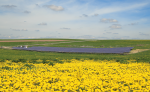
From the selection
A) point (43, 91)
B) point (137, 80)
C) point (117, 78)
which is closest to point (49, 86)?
point (43, 91)

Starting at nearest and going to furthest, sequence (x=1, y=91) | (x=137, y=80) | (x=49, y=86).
→ (x=1, y=91)
(x=49, y=86)
(x=137, y=80)

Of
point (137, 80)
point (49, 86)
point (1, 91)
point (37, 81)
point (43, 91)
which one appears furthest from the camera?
point (137, 80)

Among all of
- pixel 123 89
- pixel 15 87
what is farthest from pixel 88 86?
pixel 15 87

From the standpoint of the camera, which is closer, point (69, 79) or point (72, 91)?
point (72, 91)

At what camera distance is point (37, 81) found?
24.7 feet

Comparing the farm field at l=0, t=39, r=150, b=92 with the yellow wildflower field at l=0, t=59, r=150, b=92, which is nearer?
the yellow wildflower field at l=0, t=59, r=150, b=92

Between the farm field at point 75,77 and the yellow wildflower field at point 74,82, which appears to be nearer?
the yellow wildflower field at point 74,82

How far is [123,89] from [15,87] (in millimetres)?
5316

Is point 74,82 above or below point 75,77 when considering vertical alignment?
above

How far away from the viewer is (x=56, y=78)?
28.1 ft

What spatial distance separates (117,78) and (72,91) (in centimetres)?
350

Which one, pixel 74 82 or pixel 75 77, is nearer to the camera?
pixel 74 82

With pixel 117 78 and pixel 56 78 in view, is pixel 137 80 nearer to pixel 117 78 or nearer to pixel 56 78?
pixel 117 78

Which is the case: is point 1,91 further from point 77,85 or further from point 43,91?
point 77,85
